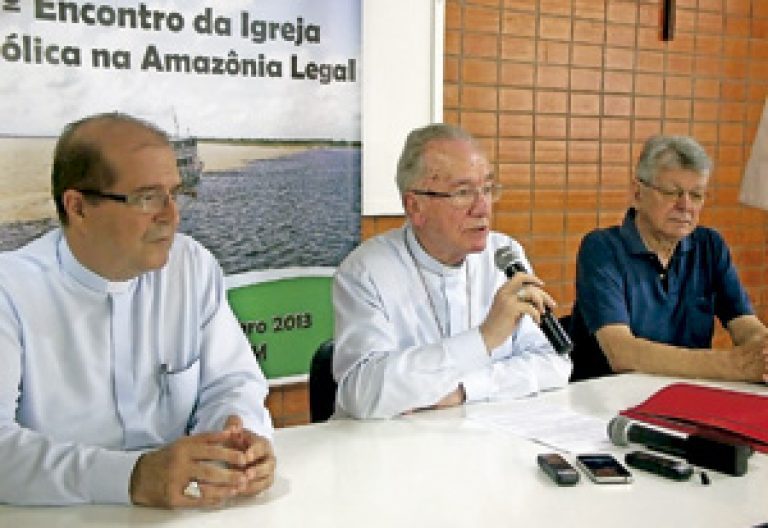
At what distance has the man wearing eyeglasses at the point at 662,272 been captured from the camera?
274cm

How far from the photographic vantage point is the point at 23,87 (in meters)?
2.70

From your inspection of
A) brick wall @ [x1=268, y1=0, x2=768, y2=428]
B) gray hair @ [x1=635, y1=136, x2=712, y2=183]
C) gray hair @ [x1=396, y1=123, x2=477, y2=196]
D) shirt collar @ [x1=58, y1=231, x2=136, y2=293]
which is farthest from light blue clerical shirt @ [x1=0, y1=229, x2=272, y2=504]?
brick wall @ [x1=268, y1=0, x2=768, y2=428]

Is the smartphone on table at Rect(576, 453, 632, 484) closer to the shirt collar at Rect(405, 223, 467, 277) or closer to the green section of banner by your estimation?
the shirt collar at Rect(405, 223, 467, 277)

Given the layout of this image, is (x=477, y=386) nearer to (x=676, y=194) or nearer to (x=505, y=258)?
(x=505, y=258)

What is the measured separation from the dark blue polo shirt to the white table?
101cm

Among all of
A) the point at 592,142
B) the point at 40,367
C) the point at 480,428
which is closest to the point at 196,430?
the point at 40,367

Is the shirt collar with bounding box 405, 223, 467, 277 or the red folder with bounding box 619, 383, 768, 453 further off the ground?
the shirt collar with bounding box 405, 223, 467, 277

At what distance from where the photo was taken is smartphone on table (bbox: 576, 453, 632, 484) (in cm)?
157

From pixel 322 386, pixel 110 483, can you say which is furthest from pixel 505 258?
pixel 110 483

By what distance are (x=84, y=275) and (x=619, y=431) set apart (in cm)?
118

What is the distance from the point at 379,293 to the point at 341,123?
1.26m

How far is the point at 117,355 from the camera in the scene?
1.85 metres

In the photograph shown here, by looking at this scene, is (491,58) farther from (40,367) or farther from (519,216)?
(40,367)

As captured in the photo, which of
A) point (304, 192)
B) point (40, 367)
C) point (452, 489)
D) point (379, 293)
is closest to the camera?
point (452, 489)
